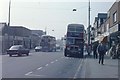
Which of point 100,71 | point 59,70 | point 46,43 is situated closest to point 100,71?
point 100,71

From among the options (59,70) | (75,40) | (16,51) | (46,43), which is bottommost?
(59,70)

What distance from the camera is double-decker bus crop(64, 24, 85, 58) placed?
46250mm

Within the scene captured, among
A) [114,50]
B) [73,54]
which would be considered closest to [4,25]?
[73,54]

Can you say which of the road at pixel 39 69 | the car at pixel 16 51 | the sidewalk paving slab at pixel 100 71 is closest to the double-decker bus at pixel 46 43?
the car at pixel 16 51

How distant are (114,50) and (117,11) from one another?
12329 mm

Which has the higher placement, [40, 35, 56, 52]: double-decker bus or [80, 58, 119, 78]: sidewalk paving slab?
[40, 35, 56, 52]: double-decker bus

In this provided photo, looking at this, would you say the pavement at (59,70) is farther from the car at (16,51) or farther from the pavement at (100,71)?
the car at (16,51)

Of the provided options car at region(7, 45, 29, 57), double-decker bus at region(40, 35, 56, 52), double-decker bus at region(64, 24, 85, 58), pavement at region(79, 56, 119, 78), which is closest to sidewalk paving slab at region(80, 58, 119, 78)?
pavement at region(79, 56, 119, 78)

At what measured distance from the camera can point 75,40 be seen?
1822 inches

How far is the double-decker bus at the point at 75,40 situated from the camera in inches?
1821

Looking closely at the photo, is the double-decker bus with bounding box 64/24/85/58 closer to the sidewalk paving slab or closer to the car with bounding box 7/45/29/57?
the car with bounding box 7/45/29/57

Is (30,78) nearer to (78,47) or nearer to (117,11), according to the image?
(78,47)

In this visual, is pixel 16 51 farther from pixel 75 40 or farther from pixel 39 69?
pixel 39 69

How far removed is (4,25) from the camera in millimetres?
83812
